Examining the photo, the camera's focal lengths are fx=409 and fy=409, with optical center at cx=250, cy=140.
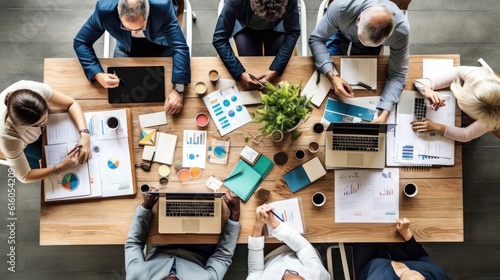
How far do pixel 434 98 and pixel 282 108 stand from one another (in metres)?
0.88

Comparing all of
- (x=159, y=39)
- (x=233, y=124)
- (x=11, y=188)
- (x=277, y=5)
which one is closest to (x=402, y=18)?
(x=277, y=5)

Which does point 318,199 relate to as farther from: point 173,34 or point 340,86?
point 173,34

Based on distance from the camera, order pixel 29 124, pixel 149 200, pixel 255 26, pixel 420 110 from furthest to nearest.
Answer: pixel 255 26 < pixel 420 110 < pixel 149 200 < pixel 29 124

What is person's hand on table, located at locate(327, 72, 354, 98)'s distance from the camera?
226cm

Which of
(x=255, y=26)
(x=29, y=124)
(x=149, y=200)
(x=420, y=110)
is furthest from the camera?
(x=255, y=26)

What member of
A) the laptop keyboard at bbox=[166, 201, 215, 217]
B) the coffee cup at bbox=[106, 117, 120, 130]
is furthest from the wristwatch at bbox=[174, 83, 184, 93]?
the laptop keyboard at bbox=[166, 201, 215, 217]

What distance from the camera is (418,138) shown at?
2285 millimetres

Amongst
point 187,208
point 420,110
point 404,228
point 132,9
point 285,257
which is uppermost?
point 132,9

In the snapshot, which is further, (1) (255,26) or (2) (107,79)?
(1) (255,26)

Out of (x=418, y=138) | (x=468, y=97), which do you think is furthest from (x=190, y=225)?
(x=468, y=97)

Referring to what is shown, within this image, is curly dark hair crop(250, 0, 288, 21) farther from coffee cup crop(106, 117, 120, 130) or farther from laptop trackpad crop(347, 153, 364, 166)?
coffee cup crop(106, 117, 120, 130)

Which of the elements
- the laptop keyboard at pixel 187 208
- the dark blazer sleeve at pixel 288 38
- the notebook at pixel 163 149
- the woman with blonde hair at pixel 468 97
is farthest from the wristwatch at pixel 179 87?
the woman with blonde hair at pixel 468 97

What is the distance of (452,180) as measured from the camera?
7.46 feet

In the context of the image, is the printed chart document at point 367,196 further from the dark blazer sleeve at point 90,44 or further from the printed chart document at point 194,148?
the dark blazer sleeve at point 90,44
